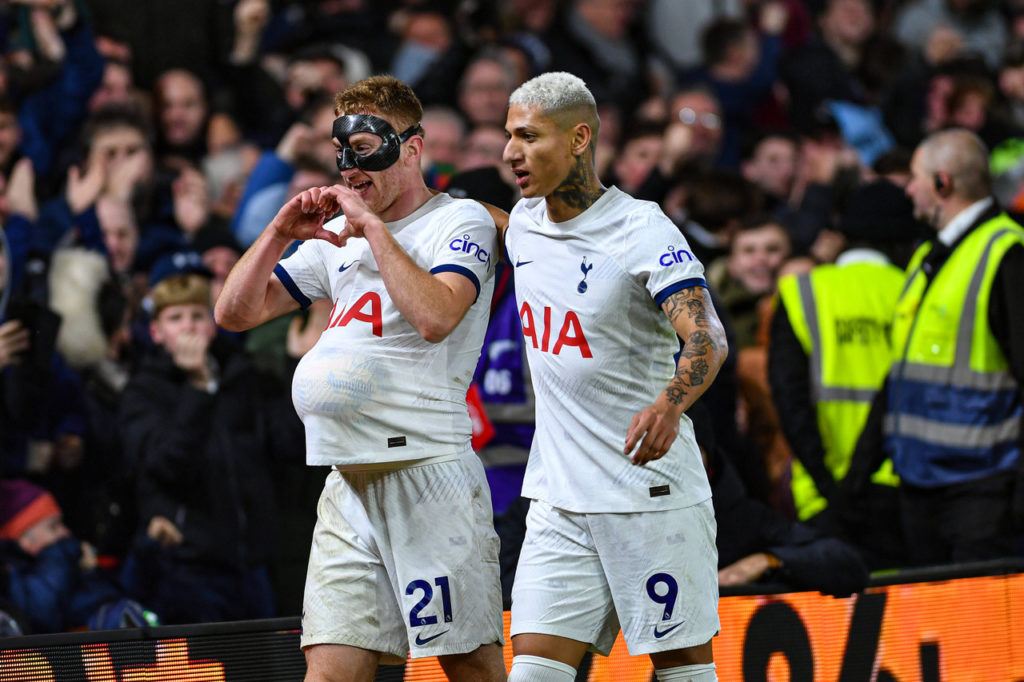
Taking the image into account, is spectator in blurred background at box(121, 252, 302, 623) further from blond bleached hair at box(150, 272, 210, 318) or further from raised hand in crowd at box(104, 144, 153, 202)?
raised hand in crowd at box(104, 144, 153, 202)

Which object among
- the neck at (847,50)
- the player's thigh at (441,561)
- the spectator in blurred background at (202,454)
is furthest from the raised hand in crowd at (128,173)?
the neck at (847,50)

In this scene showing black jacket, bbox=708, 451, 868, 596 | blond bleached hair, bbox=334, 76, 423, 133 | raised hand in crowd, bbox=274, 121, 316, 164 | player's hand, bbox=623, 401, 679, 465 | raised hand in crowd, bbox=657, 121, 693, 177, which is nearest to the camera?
player's hand, bbox=623, 401, 679, 465

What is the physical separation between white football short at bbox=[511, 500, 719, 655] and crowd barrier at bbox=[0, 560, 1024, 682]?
828mm

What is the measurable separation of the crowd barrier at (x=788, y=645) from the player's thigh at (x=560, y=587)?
80 cm

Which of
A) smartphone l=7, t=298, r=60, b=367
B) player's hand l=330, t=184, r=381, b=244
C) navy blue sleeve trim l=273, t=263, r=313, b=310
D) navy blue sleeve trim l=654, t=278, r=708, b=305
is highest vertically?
player's hand l=330, t=184, r=381, b=244

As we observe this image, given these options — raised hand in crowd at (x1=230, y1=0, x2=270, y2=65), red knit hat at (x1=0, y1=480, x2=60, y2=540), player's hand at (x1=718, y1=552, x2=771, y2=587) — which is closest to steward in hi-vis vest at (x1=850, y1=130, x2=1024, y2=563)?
player's hand at (x1=718, y1=552, x2=771, y2=587)

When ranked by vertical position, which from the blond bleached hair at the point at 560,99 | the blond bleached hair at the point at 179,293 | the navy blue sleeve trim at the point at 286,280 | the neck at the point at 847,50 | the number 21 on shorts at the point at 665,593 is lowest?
the number 21 on shorts at the point at 665,593

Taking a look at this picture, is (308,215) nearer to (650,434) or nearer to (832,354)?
(650,434)

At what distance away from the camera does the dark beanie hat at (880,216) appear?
7387mm

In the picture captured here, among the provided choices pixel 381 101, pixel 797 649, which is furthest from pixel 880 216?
pixel 381 101

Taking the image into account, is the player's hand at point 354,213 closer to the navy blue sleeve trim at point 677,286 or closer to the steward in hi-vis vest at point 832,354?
the navy blue sleeve trim at point 677,286

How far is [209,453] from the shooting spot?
692 cm

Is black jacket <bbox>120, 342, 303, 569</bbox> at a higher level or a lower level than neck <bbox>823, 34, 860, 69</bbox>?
lower

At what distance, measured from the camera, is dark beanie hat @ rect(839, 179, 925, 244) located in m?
7.39
